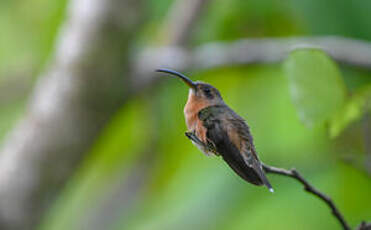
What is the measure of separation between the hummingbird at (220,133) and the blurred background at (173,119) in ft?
5.83

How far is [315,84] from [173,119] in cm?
301

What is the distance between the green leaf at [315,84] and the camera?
3.52 feet

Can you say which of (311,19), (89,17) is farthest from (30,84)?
(311,19)

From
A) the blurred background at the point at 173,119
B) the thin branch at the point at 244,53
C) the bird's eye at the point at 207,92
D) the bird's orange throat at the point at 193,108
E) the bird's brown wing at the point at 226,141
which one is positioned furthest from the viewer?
the blurred background at the point at 173,119

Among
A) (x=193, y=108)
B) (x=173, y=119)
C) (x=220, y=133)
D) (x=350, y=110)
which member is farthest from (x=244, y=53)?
(x=220, y=133)

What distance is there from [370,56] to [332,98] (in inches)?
Result: 69.6

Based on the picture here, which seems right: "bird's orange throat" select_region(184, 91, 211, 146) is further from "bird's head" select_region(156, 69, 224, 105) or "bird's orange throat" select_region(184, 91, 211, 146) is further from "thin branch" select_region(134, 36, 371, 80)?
"thin branch" select_region(134, 36, 371, 80)

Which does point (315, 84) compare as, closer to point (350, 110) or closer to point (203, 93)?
point (350, 110)

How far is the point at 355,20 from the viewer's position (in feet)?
10.1

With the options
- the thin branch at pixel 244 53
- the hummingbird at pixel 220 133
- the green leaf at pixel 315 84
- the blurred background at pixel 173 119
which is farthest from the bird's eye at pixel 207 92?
the blurred background at pixel 173 119

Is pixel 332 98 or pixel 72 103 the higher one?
pixel 72 103

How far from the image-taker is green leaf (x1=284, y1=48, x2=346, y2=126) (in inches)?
42.3

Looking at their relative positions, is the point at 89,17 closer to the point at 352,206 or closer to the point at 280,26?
the point at 280,26

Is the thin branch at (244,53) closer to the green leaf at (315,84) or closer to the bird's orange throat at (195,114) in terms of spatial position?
the green leaf at (315,84)
